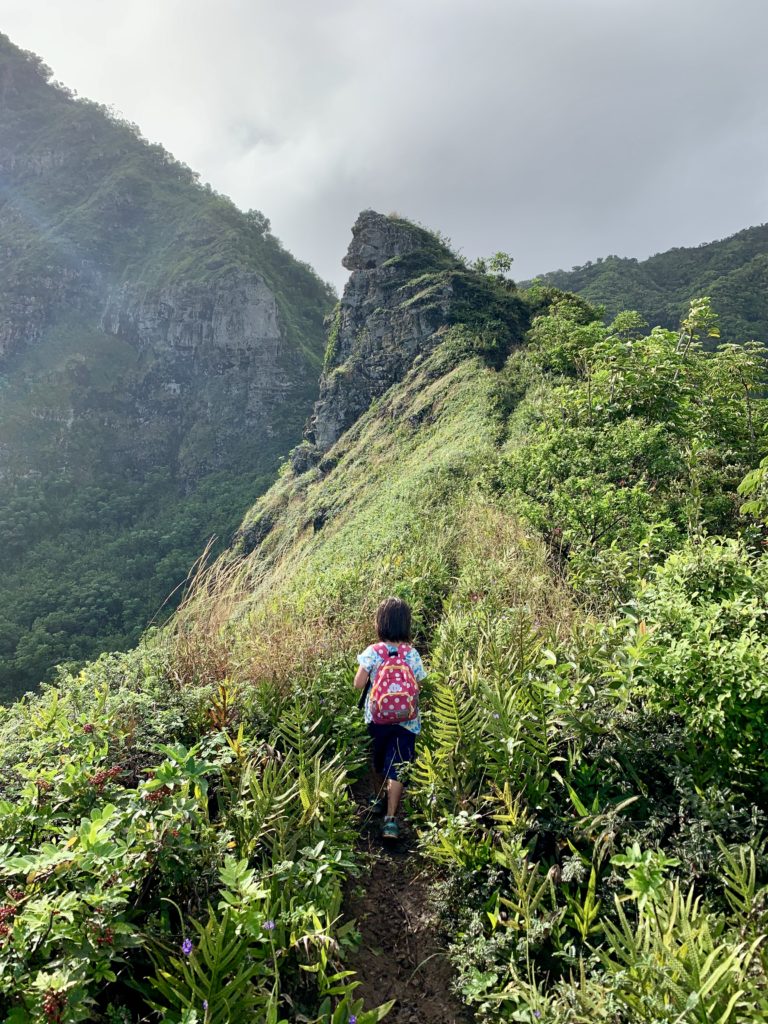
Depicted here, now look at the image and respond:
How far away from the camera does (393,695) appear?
2963 millimetres

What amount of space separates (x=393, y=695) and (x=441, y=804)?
604 mm

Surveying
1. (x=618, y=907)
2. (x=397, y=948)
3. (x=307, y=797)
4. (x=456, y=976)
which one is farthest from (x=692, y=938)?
(x=307, y=797)

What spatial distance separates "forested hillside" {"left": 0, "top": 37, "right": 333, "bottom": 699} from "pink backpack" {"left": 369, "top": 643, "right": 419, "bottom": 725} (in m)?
37.2

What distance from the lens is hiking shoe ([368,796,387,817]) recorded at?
111 inches

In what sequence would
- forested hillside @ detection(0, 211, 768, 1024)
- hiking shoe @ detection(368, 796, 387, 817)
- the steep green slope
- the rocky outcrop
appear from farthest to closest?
the steep green slope < the rocky outcrop < hiking shoe @ detection(368, 796, 387, 817) < forested hillside @ detection(0, 211, 768, 1024)

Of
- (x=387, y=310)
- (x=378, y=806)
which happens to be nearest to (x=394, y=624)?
(x=378, y=806)

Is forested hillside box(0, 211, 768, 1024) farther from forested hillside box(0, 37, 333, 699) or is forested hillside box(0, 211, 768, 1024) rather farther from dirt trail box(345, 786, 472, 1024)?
forested hillside box(0, 37, 333, 699)

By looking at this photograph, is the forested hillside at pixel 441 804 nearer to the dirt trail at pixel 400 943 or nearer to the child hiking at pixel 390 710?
the dirt trail at pixel 400 943

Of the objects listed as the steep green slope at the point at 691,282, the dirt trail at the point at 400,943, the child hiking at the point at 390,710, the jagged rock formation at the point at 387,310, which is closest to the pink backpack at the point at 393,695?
the child hiking at the point at 390,710

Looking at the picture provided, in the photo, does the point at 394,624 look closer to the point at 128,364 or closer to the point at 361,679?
the point at 361,679

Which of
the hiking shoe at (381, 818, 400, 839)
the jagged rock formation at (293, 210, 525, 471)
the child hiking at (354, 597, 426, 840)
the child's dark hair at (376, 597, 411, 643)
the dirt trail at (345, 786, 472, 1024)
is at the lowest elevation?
the dirt trail at (345, 786, 472, 1024)

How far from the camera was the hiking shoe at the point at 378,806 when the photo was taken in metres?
2.82

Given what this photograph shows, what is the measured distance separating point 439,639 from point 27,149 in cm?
9512

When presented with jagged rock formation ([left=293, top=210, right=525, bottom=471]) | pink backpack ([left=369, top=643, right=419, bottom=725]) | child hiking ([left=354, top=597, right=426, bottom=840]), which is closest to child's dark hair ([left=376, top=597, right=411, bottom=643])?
child hiking ([left=354, top=597, right=426, bottom=840])
